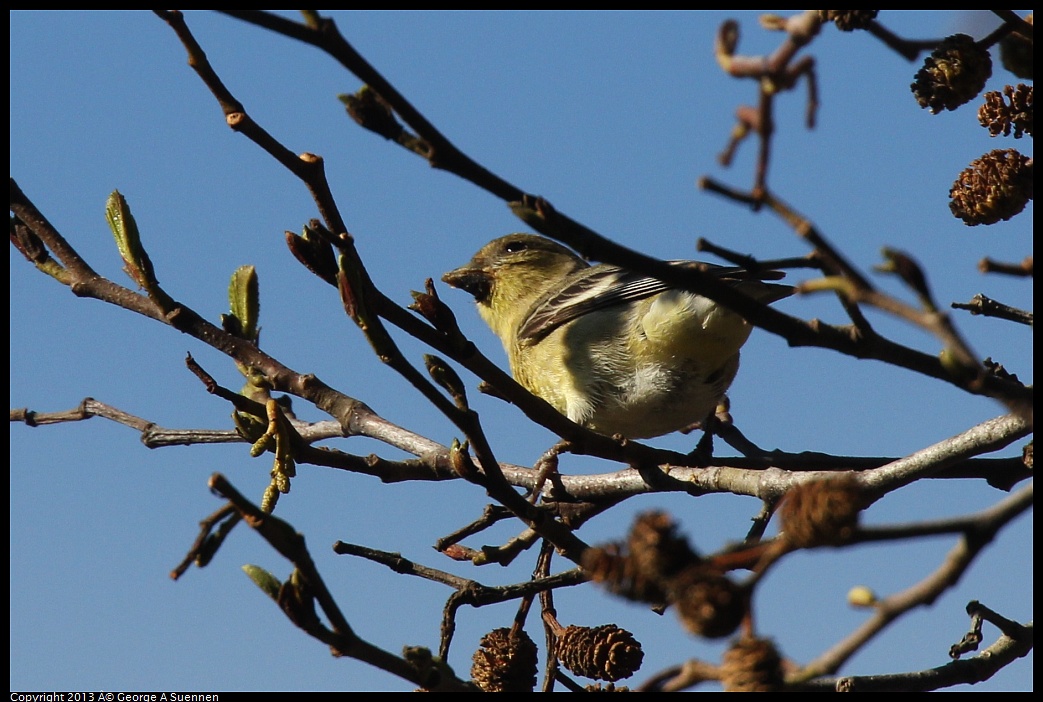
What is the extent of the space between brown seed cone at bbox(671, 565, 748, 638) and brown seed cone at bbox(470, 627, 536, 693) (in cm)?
195

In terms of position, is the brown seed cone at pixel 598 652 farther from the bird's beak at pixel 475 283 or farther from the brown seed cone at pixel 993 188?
the bird's beak at pixel 475 283

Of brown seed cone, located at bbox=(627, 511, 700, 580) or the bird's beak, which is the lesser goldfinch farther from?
brown seed cone, located at bbox=(627, 511, 700, 580)

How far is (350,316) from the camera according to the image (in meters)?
2.32

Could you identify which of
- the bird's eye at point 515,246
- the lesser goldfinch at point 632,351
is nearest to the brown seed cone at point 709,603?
the lesser goldfinch at point 632,351

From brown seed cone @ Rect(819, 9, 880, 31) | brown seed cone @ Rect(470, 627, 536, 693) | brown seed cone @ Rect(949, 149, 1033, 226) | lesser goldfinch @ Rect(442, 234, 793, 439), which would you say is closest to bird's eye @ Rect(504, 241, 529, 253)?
lesser goldfinch @ Rect(442, 234, 793, 439)

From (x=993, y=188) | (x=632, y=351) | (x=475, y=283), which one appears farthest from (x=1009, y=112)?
(x=475, y=283)

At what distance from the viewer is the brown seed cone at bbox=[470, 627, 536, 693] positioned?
3.38 meters

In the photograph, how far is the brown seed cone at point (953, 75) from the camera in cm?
298

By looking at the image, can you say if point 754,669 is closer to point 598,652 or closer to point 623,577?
point 623,577

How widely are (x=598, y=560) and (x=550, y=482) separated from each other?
279 centimetres

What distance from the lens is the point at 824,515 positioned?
1478 millimetres

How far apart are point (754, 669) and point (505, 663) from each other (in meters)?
1.88

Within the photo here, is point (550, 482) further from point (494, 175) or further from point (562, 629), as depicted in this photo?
point (494, 175)

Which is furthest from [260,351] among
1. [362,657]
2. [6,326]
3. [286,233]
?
[362,657]
